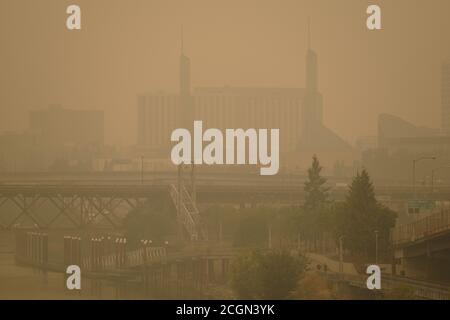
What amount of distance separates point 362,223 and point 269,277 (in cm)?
1109

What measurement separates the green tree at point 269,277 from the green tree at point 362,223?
7562mm

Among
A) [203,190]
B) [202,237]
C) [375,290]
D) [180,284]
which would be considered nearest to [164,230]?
[202,237]

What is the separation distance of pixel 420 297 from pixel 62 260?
159 feet

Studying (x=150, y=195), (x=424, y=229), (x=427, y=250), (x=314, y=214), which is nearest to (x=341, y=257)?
(x=424, y=229)

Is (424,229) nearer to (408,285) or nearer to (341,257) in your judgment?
(341,257)

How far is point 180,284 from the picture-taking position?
7762 centimetres

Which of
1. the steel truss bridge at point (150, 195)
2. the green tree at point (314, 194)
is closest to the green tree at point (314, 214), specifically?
the green tree at point (314, 194)

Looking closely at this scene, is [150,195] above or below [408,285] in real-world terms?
above

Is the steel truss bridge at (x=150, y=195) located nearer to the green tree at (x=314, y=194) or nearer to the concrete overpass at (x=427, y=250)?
the green tree at (x=314, y=194)

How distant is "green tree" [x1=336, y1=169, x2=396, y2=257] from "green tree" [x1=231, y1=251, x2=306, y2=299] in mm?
7562

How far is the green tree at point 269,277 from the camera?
59062 mm

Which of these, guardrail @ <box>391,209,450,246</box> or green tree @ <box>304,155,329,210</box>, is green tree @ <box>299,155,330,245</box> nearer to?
green tree @ <box>304,155,329,210</box>

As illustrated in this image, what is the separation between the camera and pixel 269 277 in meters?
59.4
